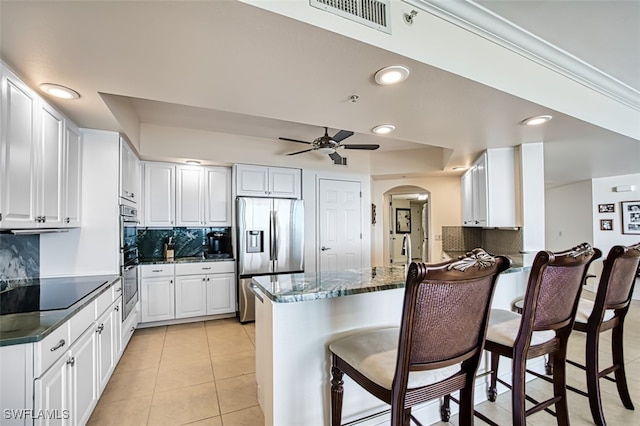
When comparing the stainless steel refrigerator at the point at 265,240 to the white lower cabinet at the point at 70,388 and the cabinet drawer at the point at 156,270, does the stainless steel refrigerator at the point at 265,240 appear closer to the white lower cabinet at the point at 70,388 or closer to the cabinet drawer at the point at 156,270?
the cabinet drawer at the point at 156,270

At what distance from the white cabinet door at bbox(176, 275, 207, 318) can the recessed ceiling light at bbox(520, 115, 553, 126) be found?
13.4 feet

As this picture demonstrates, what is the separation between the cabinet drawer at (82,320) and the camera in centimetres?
165

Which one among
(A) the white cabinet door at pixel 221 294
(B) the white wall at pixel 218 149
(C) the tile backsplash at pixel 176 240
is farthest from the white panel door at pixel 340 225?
(C) the tile backsplash at pixel 176 240

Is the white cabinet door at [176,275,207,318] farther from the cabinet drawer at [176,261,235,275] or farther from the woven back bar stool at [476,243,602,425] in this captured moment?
the woven back bar stool at [476,243,602,425]

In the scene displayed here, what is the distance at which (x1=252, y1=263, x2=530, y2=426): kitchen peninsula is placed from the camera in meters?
1.54

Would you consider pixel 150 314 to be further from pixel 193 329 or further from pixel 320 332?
pixel 320 332

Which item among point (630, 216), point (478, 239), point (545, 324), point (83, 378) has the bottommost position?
point (83, 378)

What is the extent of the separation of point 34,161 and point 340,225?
3895mm

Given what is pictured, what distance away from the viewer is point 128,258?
3.19m

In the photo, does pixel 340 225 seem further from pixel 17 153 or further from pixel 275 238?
pixel 17 153

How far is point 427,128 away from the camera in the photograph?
2691 millimetres

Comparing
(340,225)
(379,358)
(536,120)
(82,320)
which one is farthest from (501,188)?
(82,320)

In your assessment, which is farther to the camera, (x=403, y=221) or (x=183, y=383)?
(x=403, y=221)

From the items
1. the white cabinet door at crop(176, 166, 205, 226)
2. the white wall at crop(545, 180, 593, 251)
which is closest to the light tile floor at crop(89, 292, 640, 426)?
the white cabinet door at crop(176, 166, 205, 226)
